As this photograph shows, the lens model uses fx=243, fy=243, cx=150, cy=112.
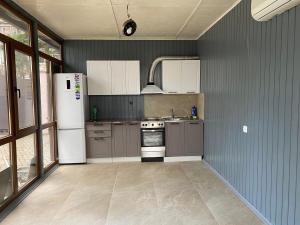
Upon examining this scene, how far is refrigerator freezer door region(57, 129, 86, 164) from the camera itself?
5.08 m

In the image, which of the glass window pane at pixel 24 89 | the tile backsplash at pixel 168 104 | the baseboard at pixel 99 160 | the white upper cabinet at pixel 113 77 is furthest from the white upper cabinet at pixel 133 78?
the glass window pane at pixel 24 89

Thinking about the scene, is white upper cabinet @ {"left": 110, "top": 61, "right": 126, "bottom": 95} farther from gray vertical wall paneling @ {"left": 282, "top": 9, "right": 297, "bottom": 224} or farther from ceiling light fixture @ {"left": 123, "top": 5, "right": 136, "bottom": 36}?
gray vertical wall paneling @ {"left": 282, "top": 9, "right": 297, "bottom": 224}

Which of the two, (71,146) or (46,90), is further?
(71,146)

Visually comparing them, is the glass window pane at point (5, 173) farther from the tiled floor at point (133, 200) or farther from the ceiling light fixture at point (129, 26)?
the ceiling light fixture at point (129, 26)

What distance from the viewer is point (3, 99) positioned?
317 cm

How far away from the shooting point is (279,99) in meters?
2.51

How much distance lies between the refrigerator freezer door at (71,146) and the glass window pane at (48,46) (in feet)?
5.41

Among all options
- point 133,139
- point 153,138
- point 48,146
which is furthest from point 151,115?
point 48,146

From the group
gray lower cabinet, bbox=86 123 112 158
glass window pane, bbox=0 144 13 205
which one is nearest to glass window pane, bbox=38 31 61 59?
gray lower cabinet, bbox=86 123 112 158

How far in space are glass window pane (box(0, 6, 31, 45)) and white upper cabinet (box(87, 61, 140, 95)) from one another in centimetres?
167

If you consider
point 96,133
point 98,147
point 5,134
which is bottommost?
point 98,147

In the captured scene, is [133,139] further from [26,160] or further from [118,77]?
[26,160]

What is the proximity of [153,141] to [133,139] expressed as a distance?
1.44 feet

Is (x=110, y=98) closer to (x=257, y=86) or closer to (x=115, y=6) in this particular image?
(x=115, y=6)
